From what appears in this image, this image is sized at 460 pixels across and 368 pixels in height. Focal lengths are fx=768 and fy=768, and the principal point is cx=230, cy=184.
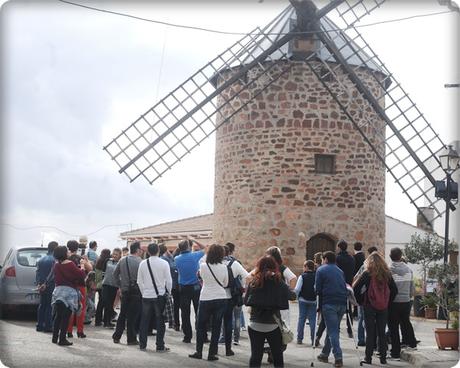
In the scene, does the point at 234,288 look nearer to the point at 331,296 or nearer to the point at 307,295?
the point at 331,296

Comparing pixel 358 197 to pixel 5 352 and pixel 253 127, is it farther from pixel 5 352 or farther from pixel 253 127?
pixel 5 352

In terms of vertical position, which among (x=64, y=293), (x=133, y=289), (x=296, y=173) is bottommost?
(x=64, y=293)

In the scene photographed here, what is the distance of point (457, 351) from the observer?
37.0 ft

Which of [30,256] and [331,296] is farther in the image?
[30,256]

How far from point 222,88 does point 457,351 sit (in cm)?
1074

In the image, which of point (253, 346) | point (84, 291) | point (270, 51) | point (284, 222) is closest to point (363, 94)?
point (270, 51)

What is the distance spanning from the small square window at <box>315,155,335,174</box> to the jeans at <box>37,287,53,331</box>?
958 centimetres

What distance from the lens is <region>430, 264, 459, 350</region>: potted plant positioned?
451 inches

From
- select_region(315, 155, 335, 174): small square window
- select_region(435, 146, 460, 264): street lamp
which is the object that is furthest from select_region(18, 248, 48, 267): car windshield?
select_region(315, 155, 335, 174): small square window

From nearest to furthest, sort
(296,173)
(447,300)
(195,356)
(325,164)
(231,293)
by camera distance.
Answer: (195,356), (231,293), (447,300), (296,173), (325,164)

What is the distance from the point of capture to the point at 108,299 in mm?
13508

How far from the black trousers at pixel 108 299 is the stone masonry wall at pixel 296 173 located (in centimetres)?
678

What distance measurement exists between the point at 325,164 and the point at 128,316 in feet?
32.2

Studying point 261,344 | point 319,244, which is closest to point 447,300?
point 261,344
